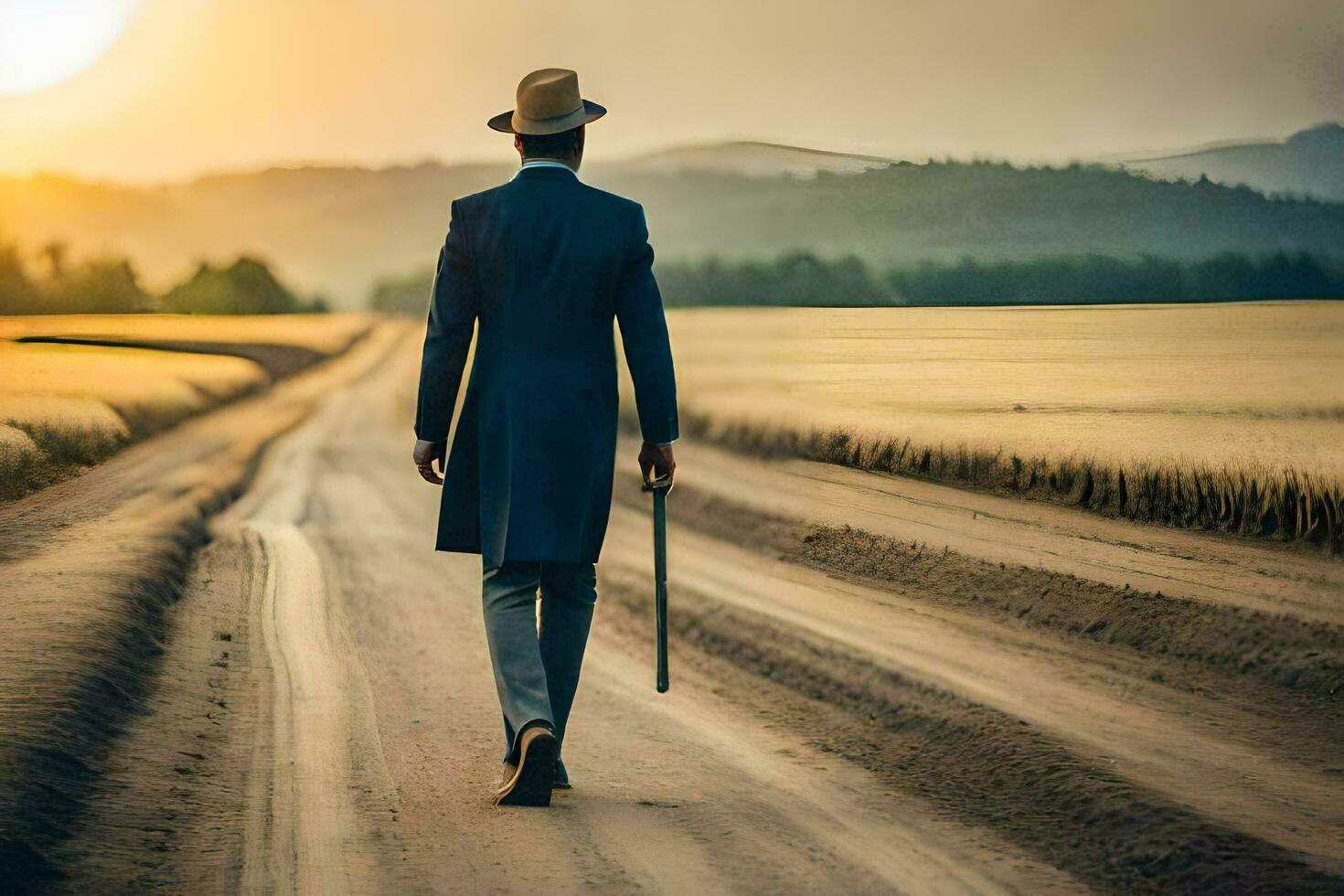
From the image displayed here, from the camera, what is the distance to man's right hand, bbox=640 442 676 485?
160 inches

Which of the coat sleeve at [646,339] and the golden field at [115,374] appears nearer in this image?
the coat sleeve at [646,339]

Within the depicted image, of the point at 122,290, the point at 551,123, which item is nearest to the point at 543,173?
the point at 551,123

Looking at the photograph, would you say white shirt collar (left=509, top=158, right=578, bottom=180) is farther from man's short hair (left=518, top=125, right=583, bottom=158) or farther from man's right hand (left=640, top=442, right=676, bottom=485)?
man's right hand (left=640, top=442, right=676, bottom=485)

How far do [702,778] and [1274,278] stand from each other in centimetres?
518

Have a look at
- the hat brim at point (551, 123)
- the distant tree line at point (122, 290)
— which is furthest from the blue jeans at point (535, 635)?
the distant tree line at point (122, 290)

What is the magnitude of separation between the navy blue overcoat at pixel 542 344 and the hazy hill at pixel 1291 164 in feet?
17.3

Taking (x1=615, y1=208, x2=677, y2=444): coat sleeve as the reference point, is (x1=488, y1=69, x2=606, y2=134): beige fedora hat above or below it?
above

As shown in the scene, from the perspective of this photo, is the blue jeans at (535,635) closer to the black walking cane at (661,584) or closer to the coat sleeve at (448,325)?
the black walking cane at (661,584)

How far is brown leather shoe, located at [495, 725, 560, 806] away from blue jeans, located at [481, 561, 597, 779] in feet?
0.21

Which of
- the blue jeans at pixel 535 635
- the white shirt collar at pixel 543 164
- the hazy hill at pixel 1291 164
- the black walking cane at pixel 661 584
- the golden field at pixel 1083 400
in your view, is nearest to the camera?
the blue jeans at pixel 535 635

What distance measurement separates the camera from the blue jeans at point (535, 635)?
12.9ft

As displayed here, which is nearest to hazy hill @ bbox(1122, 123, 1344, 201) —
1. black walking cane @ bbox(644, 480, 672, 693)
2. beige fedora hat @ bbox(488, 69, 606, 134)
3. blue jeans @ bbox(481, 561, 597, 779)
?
black walking cane @ bbox(644, 480, 672, 693)

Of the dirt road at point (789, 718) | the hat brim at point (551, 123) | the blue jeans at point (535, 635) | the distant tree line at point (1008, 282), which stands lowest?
the dirt road at point (789, 718)

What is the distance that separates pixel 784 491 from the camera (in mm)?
8945
